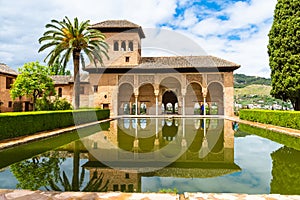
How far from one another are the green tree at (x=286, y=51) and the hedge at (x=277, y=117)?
2471 mm

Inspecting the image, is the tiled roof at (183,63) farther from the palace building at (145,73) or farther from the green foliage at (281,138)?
the green foliage at (281,138)

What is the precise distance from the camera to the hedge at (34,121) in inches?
390

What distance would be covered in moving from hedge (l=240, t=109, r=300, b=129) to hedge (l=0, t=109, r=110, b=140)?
491 inches

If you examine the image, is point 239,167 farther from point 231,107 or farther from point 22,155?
point 231,107

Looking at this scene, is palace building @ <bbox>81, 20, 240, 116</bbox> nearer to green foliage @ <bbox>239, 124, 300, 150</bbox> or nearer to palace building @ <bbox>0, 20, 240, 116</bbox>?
palace building @ <bbox>0, 20, 240, 116</bbox>

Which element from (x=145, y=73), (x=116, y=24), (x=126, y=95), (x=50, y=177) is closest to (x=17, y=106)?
(x=126, y=95)

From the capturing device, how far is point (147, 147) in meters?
8.66

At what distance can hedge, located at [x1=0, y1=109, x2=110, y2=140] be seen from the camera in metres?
9.91

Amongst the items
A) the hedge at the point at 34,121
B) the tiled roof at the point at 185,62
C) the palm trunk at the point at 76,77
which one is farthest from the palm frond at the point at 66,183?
the tiled roof at the point at 185,62

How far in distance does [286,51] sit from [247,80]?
76.5m

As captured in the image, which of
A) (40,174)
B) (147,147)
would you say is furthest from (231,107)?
(40,174)

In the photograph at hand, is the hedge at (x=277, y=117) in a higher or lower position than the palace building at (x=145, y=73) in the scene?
lower

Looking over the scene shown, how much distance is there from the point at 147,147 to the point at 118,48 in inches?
951

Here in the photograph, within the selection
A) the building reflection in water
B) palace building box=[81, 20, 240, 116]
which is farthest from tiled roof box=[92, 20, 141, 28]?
the building reflection in water
